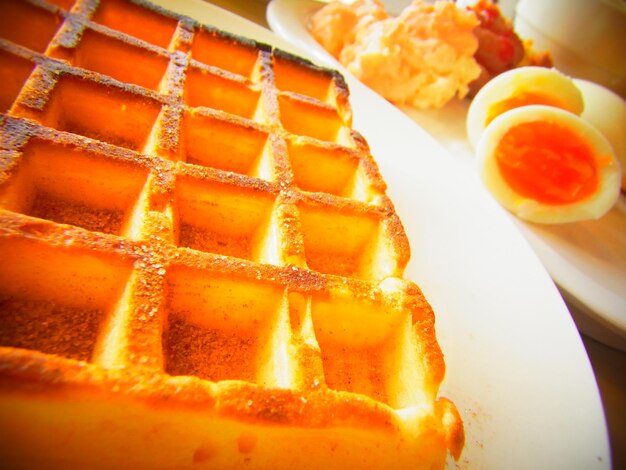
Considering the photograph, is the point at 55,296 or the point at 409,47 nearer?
the point at 55,296

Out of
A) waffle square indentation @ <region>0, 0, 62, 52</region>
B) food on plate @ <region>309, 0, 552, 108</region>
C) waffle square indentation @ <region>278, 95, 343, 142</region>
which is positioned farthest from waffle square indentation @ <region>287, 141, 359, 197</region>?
food on plate @ <region>309, 0, 552, 108</region>

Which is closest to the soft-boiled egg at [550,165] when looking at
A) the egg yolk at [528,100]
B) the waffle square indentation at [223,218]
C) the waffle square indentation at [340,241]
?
the egg yolk at [528,100]

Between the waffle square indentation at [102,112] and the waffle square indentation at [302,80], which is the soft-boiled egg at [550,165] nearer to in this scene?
the waffle square indentation at [302,80]

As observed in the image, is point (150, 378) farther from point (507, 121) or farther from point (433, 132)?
point (433, 132)

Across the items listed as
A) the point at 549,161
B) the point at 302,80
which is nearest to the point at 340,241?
the point at 302,80

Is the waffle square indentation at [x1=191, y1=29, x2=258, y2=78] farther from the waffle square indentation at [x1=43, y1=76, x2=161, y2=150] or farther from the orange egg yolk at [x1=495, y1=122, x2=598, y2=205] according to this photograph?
the orange egg yolk at [x1=495, y1=122, x2=598, y2=205]

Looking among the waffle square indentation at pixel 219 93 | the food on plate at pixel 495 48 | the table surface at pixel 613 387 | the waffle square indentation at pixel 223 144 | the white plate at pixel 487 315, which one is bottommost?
the table surface at pixel 613 387

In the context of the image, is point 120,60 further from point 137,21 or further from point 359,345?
point 359,345
